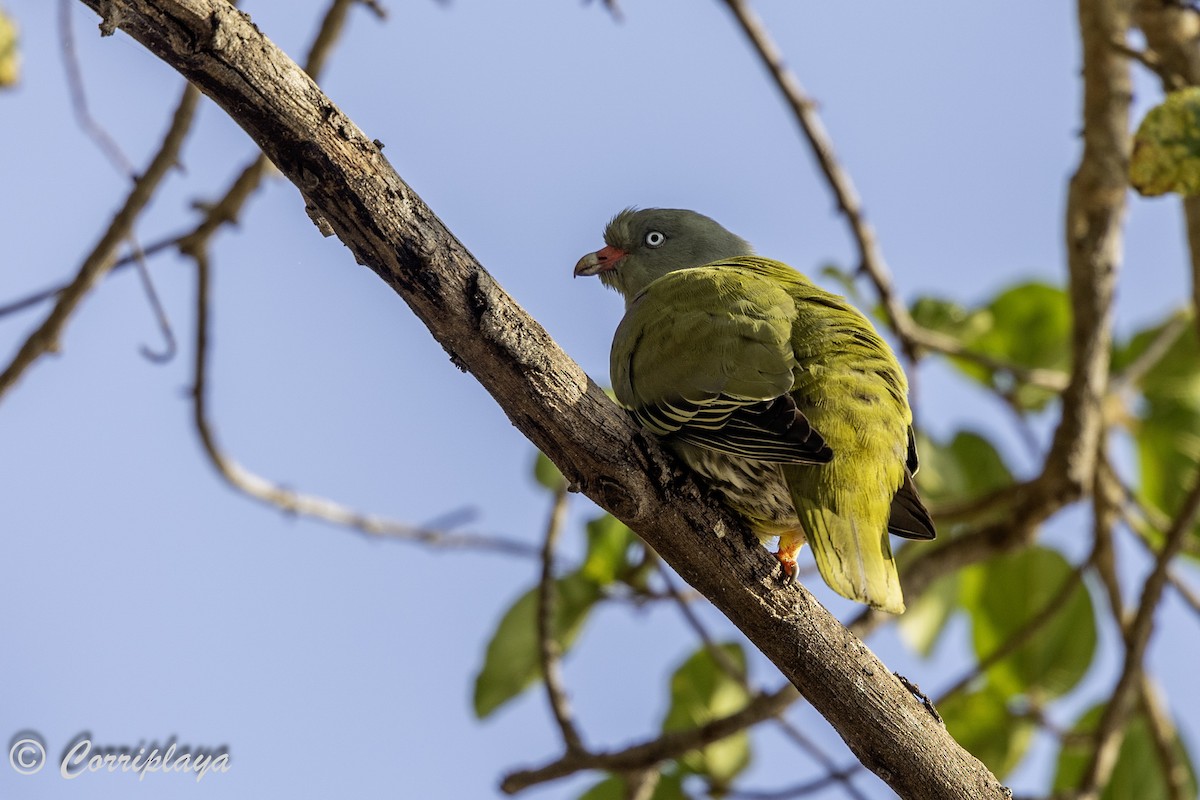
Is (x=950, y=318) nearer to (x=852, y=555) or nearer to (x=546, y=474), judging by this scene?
(x=546, y=474)

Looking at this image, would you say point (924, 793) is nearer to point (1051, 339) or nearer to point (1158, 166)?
point (1158, 166)

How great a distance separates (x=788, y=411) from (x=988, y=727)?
249 centimetres

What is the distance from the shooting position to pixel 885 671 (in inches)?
102

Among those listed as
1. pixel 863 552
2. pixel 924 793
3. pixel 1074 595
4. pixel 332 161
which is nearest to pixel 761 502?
pixel 863 552

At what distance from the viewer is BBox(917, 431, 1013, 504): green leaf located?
197 inches

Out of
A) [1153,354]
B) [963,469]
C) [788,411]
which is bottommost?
[1153,354]

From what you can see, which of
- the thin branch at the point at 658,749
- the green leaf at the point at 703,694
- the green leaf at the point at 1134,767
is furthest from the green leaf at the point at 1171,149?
the green leaf at the point at 703,694

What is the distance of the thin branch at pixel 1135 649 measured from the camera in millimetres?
3986

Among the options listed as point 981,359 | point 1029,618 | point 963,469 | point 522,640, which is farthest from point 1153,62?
point 522,640

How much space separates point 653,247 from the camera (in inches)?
176

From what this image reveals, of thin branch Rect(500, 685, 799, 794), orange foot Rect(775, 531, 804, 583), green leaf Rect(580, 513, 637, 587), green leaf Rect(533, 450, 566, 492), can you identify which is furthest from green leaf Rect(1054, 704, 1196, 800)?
green leaf Rect(533, 450, 566, 492)

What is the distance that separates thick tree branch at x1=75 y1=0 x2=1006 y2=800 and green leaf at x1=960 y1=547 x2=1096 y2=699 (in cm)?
226

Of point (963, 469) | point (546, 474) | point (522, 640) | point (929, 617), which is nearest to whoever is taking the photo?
point (522, 640)

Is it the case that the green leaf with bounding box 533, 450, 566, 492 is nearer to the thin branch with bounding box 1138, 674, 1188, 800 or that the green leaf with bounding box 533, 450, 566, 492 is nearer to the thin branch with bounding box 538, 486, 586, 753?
the thin branch with bounding box 538, 486, 586, 753
